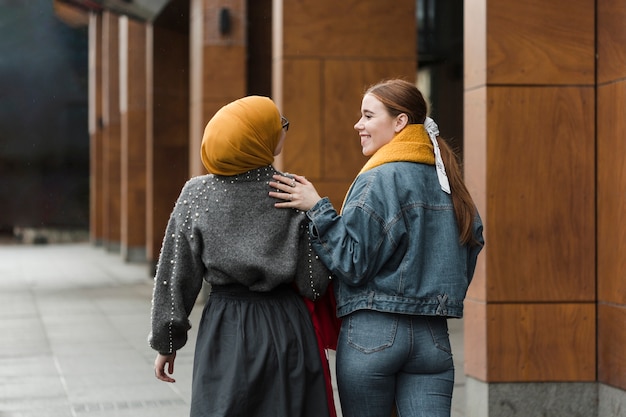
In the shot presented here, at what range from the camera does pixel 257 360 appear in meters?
3.29

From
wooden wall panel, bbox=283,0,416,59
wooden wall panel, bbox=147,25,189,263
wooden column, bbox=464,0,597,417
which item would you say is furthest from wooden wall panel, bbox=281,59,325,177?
wooden wall panel, bbox=147,25,189,263

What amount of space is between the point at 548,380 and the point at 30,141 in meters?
39.4

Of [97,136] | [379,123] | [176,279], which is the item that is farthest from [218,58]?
[97,136]

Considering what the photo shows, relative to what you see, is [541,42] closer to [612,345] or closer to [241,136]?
[612,345]

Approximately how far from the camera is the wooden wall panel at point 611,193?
5859mm

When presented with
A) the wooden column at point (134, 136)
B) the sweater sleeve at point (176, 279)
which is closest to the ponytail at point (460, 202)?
the sweater sleeve at point (176, 279)

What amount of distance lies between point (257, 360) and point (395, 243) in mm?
587

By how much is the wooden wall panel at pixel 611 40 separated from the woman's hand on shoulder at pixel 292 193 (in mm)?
3180

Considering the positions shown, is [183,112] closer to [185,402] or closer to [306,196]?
[185,402]

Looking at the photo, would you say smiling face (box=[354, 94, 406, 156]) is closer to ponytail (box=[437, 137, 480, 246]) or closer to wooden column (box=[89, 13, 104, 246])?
ponytail (box=[437, 137, 480, 246])

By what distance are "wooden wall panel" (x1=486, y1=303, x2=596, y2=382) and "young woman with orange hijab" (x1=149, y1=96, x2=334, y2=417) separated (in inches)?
112

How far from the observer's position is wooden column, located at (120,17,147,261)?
22862mm

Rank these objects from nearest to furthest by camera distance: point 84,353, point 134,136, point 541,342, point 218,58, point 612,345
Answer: point 612,345
point 541,342
point 84,353
point 218,58
point 134,136

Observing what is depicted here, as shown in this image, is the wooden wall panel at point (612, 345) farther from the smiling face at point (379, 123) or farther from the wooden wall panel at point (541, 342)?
the smiling face at point (379, 123)
